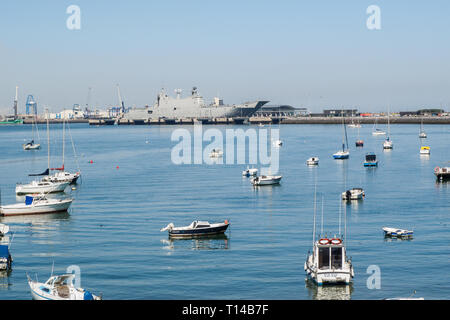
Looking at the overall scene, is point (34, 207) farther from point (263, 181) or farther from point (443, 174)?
point (443, 174)

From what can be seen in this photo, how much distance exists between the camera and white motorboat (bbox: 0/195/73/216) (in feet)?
125

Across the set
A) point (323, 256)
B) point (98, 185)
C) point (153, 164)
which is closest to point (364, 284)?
point (323, 256)

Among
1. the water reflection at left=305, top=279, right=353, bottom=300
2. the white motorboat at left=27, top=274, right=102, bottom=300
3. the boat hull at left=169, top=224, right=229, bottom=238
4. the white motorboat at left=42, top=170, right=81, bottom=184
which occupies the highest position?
the white motorboat at left=42, top=170, right=81, bottom=184

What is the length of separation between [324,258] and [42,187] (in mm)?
34908

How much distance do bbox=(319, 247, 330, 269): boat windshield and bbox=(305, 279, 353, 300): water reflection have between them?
0.78 metres

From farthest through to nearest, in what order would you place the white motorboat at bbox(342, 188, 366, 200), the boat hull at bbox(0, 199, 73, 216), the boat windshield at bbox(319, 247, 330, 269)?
the white motorboat at bbox(342, 188, 366, 200) → the boat hull at bbox(0, 199, 73, 216) → the boat windshield at bbox(319, 247, 330, 269)

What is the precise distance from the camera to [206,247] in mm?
29141

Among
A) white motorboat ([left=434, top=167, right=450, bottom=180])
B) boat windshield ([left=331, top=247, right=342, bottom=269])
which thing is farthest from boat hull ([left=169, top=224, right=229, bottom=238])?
white motorboat ([left=434, top=167, right=450, bottom=180])

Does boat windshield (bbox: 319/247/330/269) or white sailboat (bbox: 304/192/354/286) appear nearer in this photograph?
white sailboat (bbox: 304/192/354/286)

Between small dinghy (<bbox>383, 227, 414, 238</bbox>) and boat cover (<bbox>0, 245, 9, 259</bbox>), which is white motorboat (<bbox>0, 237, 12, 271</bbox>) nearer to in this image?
boat cover (<bbox>0, 245, 9, 259</bbox>)

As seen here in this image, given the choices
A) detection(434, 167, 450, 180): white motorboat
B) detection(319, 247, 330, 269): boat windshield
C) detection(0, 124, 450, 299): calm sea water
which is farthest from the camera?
detection(434, 167, 450, 180): white motorboat

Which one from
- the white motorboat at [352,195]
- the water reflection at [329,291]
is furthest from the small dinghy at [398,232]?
the white motorboat at [352,195]

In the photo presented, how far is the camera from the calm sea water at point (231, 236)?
22078mm

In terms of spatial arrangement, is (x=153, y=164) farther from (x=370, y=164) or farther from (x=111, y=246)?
(x=111, y=246)
